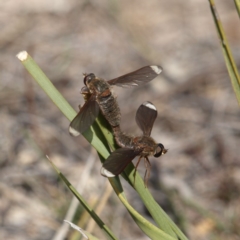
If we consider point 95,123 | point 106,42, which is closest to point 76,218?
point 95,123

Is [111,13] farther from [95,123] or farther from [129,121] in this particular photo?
[95,123]

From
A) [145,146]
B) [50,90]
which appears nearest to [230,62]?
[145,146]

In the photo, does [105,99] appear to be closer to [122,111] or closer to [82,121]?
[82,121]

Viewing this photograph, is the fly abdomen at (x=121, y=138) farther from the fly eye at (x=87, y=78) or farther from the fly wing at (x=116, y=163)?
the fly eye at (x=87, y=78)

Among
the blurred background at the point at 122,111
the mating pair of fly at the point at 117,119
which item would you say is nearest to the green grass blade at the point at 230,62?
the mating pair of fly at the point at 117,119

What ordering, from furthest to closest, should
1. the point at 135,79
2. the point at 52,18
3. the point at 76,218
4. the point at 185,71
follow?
the point at 52,18 < the point at 185,71 < the point at 76,218 < the point at 135,79

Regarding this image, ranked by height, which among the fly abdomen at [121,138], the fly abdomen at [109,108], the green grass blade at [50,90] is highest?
the green grass blade at [50,90]

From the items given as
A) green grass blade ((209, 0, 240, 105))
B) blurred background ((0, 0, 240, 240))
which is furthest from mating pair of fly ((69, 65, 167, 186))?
blurred background ((0, 0, 240, 240))
